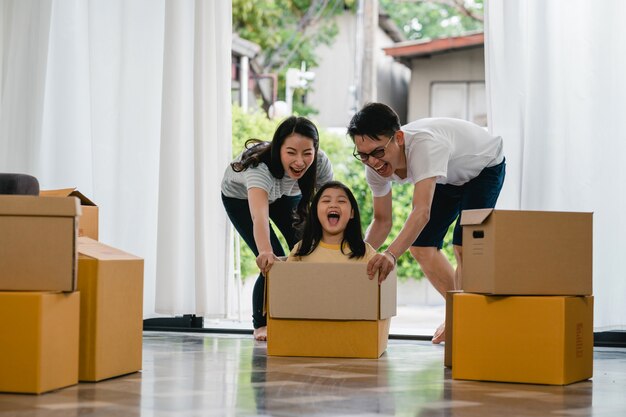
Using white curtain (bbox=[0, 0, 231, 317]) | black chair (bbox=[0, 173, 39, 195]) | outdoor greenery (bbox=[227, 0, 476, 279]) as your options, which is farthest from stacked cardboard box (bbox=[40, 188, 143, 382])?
outdoor greenery (bbox=[227, 0, 476, 279])

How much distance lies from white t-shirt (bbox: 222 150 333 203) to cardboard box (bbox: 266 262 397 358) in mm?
437

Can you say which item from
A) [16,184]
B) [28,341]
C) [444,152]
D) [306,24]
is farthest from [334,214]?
[306,24]

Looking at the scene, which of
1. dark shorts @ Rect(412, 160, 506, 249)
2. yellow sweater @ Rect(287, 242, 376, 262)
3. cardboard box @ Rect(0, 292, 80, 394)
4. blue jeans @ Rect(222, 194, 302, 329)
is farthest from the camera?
blue jeans @ Rect(222, 194, 302, 329)

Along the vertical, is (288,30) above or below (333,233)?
above

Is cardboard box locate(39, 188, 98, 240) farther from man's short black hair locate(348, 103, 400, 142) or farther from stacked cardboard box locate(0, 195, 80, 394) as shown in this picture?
man's short black hair locate(348, 103, 400, 142)

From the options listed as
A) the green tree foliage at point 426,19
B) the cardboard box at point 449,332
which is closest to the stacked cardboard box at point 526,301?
the cardboard box at point 449,332

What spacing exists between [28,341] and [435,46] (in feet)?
24.2

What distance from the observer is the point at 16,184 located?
94.0 inches

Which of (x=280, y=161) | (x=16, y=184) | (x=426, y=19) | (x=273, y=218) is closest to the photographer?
(x=16, y=184)

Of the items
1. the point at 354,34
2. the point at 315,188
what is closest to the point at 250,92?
the point at 354,34

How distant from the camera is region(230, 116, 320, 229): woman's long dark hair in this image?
10.0 ft

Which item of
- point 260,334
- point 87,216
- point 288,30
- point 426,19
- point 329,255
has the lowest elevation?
point 260,334

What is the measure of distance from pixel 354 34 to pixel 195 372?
8.99m

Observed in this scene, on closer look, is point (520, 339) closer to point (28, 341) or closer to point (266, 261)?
point (266, 261)
